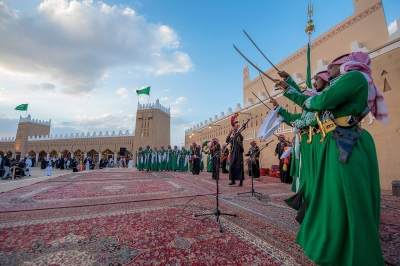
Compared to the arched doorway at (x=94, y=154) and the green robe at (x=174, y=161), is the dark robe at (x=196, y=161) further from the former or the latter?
the arched doorway at (x=94, y=154)

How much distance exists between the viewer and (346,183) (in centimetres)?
108

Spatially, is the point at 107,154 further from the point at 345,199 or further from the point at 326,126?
the point at 345,199

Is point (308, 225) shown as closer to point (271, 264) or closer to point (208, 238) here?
point (271, 264)

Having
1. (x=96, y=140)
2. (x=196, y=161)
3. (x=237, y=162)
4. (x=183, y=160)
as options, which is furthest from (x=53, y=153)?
(x=237, y=162)

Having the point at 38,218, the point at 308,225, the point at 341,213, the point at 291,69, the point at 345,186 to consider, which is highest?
the point at 291,69

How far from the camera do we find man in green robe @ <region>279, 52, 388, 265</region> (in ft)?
3.34

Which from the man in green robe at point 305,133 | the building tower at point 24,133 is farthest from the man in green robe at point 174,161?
the building tower at point 24,133

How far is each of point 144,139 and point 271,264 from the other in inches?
1037

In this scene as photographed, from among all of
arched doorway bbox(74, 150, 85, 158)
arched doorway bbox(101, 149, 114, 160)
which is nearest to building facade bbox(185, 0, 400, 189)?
arched doorway bbox(101, 149, 114, 160)

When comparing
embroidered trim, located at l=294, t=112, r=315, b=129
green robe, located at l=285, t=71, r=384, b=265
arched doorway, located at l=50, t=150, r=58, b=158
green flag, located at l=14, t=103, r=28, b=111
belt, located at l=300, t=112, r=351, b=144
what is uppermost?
green flag, located at l=14, t=103, r=28, b=111

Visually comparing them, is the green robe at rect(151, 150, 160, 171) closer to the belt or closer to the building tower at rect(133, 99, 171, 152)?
the belt

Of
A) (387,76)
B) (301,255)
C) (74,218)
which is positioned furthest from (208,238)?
(387,76)

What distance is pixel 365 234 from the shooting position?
39.7 inches

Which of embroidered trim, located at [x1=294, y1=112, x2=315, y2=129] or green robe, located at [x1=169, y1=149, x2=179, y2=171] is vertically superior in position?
embroidered trim, located at [x1=294, y1=112, x2=315, y2=129]
